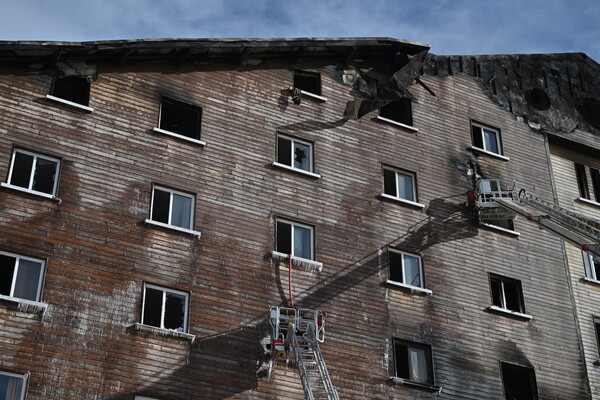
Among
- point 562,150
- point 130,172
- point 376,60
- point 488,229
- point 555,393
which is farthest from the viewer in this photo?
point 562,150

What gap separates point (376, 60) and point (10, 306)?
18.2m

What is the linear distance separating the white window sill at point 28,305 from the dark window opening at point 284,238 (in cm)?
787

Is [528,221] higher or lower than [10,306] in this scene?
A: higher

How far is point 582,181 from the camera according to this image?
37.4 meters

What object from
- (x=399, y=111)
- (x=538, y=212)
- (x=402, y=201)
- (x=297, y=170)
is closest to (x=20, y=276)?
(x=297, y=170)

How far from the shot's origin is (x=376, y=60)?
35.5 metres

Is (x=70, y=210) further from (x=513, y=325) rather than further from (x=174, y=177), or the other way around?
(x=513, y=325)

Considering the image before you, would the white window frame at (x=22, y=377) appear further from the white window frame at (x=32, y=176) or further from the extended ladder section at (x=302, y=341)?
the extended ladder section at (x=302, y=341)

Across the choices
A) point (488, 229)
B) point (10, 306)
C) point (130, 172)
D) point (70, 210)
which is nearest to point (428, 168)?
point (488, 229)

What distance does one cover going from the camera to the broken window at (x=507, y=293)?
31.8 metres

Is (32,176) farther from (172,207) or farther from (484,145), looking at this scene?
(484,145)

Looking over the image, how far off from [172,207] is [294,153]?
5.47m

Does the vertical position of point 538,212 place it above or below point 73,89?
below

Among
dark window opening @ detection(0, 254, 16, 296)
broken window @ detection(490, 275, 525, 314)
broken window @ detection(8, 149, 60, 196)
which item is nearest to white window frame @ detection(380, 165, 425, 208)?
broken window @ detection(490, 275, 525, 314)
